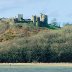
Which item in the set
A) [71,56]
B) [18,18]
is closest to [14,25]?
[18,18]

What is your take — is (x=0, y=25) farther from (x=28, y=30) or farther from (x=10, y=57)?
(x=10, y=57)

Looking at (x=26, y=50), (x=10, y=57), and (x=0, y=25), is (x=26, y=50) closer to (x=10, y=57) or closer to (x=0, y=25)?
(x=10, y=57)

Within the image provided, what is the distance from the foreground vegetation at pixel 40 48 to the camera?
128125mm

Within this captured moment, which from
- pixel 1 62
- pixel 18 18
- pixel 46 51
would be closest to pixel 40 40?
pixel 46 51

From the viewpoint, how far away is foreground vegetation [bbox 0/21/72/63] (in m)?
128

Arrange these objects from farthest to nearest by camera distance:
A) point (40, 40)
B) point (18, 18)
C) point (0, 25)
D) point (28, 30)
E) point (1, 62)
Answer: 1. point (18, 18)
2. point (0, 25)
3. point (28, 30)
4. point (40, 40)
5. point (1, 62)

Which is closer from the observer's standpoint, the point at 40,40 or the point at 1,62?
A: the point at 1,62

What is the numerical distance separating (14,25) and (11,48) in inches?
1645

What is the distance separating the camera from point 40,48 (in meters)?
132

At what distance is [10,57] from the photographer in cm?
12838

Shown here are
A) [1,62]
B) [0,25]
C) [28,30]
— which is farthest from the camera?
[0,25]

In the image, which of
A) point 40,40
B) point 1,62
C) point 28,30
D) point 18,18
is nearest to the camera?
point 1,62

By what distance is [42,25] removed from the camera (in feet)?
653

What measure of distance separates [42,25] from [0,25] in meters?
24.7
